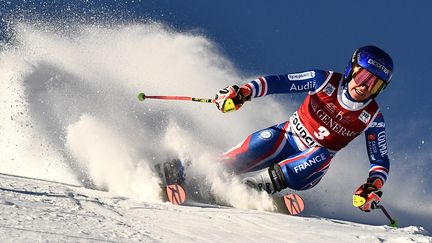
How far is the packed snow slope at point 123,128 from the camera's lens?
441 cm

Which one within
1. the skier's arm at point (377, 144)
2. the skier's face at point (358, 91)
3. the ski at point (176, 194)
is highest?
the skier's face at point (358, 91)

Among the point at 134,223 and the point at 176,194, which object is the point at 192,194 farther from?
the point at 134,223

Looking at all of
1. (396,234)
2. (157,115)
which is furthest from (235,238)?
(157,115)

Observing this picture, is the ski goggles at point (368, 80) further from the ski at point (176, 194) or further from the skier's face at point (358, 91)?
the ski at point (176, 194)

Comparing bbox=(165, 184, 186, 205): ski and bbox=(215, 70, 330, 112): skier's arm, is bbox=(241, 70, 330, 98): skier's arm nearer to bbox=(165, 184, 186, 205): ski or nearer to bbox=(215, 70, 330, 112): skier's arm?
bbox=(215, 70, 330, 112): skier's arm

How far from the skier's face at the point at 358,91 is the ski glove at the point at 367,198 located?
92 centimetres

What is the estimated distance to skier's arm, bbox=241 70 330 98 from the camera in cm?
537

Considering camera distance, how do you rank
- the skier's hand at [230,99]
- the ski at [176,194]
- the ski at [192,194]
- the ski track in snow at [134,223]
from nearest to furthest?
1. the ski track in snow at [134,223]
2. the ski at [176,194]
3. the skier's hand at [230,99]
4. the ski at [192,194]

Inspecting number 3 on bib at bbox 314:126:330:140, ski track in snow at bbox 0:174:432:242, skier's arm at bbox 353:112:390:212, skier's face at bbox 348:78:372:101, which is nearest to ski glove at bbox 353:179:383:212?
skier's arm at bbox 353:112:390:212

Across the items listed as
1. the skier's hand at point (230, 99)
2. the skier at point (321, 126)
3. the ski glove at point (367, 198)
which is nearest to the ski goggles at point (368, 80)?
the skier at point (321, 126)

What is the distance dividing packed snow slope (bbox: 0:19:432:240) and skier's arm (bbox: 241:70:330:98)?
1.05 m

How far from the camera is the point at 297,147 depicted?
5941 mm

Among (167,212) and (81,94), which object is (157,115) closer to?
(81,94)

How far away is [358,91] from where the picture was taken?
17.7ft
